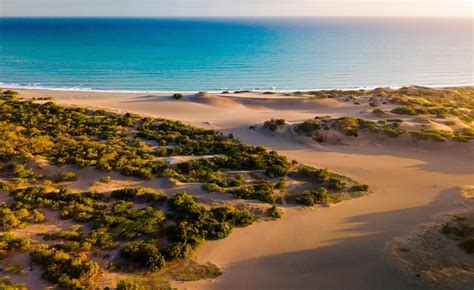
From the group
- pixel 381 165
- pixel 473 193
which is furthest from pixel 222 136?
pixel 473 193

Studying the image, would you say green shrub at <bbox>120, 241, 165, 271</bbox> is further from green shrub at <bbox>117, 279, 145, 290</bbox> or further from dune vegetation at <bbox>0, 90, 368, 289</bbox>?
green shrub at <bbox>117, 279, 145, 290</bbox>

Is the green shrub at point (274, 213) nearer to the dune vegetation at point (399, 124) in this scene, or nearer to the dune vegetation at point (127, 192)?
the dune vegetation at point (127, 192)

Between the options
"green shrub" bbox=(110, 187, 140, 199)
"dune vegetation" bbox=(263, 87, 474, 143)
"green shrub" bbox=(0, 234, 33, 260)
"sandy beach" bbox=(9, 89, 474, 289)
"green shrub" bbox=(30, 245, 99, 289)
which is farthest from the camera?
"dune vegetation" bbox=(263, 87, 474, 143)

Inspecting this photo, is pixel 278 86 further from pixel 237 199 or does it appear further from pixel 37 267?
pixel 37 267

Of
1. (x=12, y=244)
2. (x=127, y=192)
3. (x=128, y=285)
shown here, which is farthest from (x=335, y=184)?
(x=12, y=244)

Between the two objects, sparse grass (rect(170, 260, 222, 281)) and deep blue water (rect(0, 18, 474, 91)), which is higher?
deep blue water (rect(0, 18, 474, 91))

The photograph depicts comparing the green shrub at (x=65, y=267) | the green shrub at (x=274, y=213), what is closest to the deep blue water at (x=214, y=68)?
the green shrub at (x=274, y=213)

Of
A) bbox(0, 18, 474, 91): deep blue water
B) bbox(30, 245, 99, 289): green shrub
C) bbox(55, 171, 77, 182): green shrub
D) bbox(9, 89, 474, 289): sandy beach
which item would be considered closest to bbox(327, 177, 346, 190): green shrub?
bbox(9, 89, 474, 289): sandy beach
